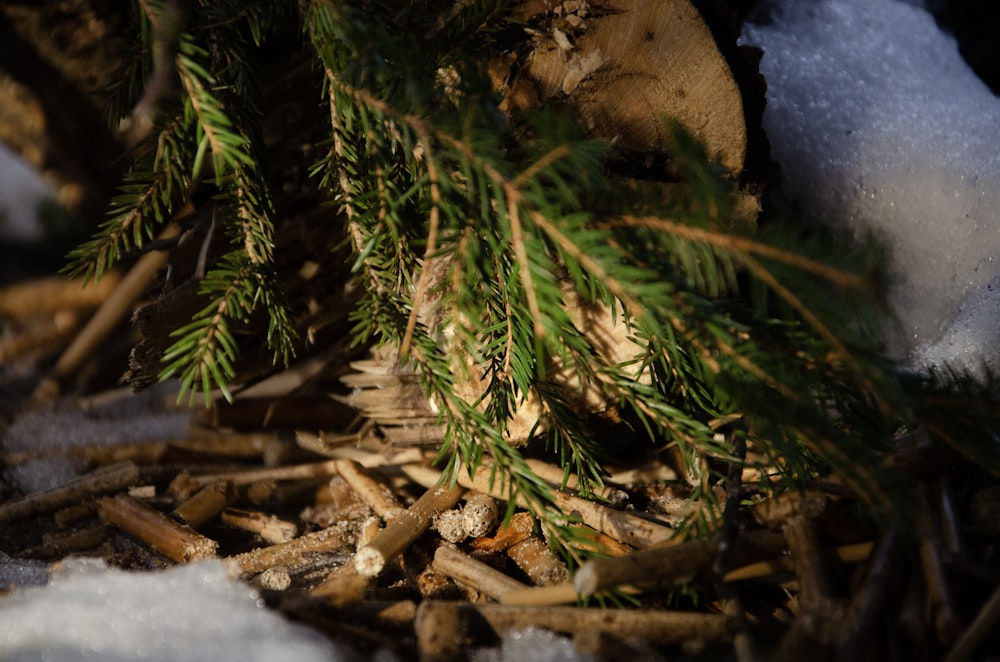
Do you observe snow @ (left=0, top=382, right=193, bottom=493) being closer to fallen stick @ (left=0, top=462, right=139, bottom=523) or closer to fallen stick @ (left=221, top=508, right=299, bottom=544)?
fallen stick @ (left=0, top=462, right=139, bottom=523)

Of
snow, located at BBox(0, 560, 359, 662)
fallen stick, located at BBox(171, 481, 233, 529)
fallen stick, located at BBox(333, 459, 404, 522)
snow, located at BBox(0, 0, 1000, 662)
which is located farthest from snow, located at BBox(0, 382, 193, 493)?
snow, located at BBox(0, 560, 359, 662)

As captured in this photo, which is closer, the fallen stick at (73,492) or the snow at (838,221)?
the snow at (838,221)

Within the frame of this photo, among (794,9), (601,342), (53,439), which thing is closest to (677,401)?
(601,342)

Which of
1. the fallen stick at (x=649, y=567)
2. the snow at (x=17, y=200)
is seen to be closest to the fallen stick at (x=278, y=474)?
the fallen stick at (x=649, y=567)

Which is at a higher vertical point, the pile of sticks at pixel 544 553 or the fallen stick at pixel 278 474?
the pile of sticks at pixel 544 553

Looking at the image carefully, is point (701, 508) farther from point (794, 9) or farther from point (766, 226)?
point (794, 9)

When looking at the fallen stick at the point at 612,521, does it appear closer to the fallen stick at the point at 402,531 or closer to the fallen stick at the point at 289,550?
the fallen stick at the point at 402,531
